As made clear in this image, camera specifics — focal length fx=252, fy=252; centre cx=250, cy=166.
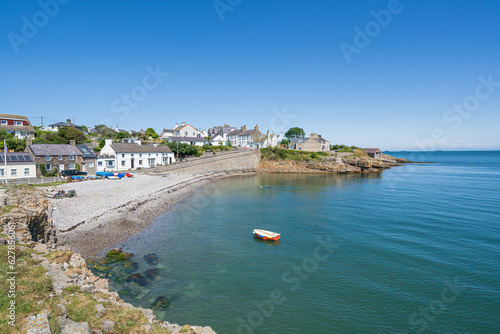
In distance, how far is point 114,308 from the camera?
10.2m

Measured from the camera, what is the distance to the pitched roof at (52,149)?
43656 millimetres

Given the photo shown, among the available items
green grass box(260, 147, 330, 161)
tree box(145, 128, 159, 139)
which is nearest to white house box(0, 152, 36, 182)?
tree box(145, 128, 159, 139)

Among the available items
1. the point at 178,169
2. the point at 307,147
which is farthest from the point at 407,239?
the point at 307,147

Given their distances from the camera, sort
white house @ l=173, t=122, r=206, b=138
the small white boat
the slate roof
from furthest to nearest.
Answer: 1. white house @ l=173, t=122, r=206, b=138
2. the slate roof
3. the small white boat

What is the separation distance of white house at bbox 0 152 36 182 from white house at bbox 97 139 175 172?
513 inches

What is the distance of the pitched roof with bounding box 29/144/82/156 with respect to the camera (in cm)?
4366

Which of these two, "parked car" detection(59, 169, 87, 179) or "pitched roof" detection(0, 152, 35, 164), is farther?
"parked car" detection(59, 169, 87, 179)

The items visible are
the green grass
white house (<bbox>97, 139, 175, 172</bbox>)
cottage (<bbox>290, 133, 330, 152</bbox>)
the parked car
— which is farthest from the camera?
cottage (<bbox>290, 133, 330, 152</bbox>)

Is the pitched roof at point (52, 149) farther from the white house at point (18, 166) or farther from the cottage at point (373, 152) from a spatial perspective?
→ the cottage at point (373, 152)

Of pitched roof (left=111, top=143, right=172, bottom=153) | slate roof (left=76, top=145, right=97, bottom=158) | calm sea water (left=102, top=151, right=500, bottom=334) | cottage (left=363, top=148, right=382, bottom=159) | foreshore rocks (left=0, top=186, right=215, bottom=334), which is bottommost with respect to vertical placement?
calm sea water (left=102, top=151, right=500, bottom=334)

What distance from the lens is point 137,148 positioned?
205ft

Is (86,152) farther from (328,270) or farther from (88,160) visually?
(328,270)

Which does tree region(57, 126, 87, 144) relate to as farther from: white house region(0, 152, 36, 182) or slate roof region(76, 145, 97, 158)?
white house region(0, 152, 36, 182)

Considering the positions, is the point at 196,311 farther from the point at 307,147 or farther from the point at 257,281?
the point at 307,147
